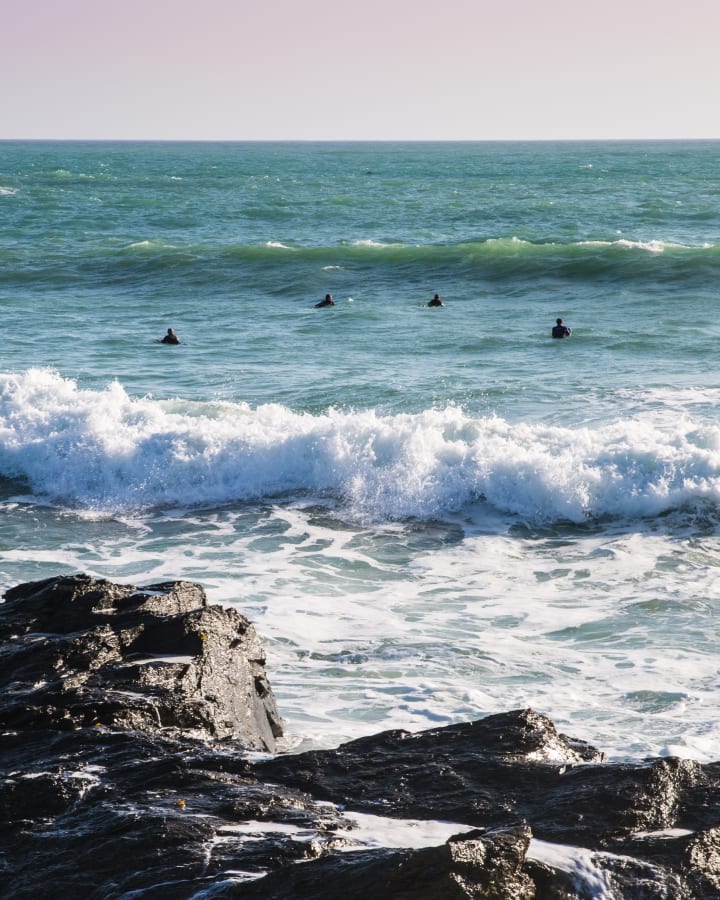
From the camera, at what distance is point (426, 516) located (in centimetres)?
1420

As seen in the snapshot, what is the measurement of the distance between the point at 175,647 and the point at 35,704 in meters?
1.03

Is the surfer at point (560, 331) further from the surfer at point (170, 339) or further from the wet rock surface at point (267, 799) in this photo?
the wet rock surface at point (267, 799)

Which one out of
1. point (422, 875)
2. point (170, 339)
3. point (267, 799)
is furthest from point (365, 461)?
point (422, 875)

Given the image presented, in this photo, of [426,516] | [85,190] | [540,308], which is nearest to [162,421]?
[426,516]

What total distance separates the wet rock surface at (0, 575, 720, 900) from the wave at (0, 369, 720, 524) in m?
7.38

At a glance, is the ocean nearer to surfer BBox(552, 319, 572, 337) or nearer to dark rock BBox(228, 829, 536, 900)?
surfer BBox(552, 319, 572, 337)

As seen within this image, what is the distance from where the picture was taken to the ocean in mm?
9305

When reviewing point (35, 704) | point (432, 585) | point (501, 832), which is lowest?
point (432, 585)

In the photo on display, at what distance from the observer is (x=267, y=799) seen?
522 cm

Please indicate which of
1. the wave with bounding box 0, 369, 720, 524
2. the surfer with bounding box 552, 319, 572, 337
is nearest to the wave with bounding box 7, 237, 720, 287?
the surfer with bounding box 552, 319, 572, 337

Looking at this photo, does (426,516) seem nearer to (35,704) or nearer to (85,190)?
(35,704)

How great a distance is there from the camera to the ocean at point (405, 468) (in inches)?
366

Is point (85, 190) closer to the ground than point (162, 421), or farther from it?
farther from it

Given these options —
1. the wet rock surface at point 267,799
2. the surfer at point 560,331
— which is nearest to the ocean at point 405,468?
the surfer at point 560,331
